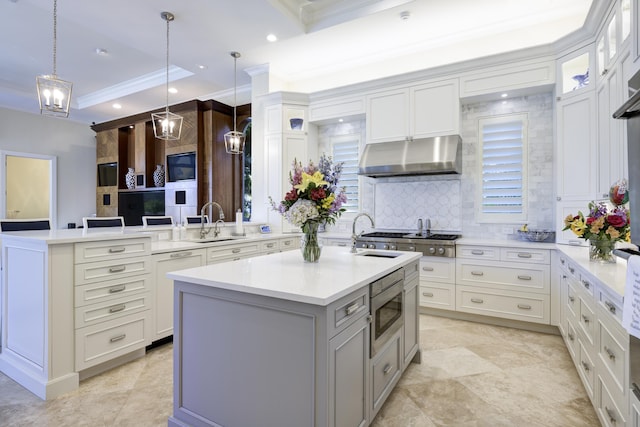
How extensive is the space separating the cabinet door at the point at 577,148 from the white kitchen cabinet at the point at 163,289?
3.81 metres

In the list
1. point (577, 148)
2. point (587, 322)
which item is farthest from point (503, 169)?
point (587, 322)

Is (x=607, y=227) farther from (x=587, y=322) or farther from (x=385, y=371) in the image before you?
(x=385, y=371)

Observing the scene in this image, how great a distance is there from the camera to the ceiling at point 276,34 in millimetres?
3508

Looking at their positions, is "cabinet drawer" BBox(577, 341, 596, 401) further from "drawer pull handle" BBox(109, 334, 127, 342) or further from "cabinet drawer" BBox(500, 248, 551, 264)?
"drawer pull handle" BBox(109, 334, 127, 342)

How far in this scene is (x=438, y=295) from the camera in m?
3.83

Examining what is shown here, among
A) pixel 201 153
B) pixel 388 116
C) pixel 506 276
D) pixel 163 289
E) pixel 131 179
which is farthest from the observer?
pixel 131 179

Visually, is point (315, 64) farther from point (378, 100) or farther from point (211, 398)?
point (211, 398)

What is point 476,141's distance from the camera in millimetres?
4113

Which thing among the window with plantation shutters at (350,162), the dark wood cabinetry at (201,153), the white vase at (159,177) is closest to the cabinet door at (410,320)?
the window with plantation shutters at (350,162)

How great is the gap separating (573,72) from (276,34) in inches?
129

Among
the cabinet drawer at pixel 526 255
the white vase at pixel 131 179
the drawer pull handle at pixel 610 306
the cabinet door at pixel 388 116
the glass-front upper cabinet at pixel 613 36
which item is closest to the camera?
the drawer pull handle at pixel 610 306

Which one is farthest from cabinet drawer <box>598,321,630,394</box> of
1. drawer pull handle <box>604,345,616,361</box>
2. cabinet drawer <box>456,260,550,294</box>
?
cabinet drawer <box>456,260,550,294</box>

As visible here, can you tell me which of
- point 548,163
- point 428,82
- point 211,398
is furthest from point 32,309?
point 548,163

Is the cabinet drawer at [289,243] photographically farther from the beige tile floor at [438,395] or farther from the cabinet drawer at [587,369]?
the cabinet drawer at [587,369]
